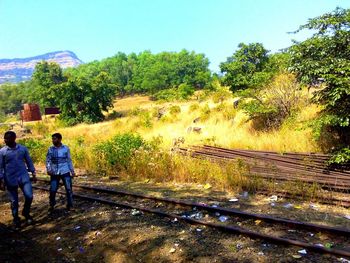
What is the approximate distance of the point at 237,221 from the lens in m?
7.32

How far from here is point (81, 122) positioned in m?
42.0

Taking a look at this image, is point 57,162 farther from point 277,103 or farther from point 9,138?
point 277,103

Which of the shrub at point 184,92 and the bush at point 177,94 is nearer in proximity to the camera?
the bush at point 177,94

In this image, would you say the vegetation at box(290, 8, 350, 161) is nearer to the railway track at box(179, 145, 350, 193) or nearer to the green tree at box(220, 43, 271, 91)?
the railway track at box(179, 145, 350, 193)

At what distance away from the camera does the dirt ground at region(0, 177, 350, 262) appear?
5777 millimetres

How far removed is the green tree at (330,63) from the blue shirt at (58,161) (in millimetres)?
7534

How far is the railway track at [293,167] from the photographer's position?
941cm

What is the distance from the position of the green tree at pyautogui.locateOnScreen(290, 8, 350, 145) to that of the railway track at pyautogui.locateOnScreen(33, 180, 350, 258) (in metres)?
4.94

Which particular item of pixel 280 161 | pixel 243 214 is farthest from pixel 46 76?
pixel 243 214

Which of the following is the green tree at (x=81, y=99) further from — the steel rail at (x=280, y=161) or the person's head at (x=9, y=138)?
the person's head at (x=9, y=138)

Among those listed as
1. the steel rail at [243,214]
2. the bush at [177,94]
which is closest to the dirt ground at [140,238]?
the steel rail at [243,214]

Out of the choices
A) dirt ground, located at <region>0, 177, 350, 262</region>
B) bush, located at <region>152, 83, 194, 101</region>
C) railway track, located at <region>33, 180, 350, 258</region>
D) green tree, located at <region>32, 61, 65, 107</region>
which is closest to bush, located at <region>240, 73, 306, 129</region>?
dirt ground, located at <region>0, 177, 350, 262</region>

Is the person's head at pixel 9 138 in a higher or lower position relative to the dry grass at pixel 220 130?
higher

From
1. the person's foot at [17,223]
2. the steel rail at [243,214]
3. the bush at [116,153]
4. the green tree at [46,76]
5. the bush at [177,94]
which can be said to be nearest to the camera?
the steel rail at [243,214]
